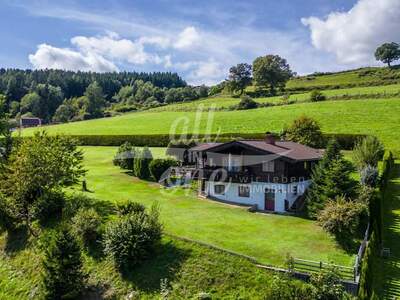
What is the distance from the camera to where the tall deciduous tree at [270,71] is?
120 metres

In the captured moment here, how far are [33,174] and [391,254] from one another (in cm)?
3203

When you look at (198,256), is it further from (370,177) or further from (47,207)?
(370,177)

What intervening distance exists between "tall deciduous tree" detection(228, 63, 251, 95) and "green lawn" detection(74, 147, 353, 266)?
84.9 metres

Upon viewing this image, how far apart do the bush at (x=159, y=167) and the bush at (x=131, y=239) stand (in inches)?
814

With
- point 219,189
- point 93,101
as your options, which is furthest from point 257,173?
point 93,101

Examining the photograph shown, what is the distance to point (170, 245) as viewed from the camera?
3058 cm

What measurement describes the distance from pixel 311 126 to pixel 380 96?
35882mm

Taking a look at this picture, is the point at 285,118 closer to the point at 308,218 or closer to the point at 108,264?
the point at 308,218

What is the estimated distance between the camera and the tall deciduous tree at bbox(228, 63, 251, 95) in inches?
5079

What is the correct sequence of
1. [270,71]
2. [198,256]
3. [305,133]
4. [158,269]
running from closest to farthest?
[198,256] < [158,269] < [305,133] < [270,71]

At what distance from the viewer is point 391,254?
30000 millimetres

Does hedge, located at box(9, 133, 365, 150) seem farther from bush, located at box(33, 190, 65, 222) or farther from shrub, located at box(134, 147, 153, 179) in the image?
bush, located at box(33, 190, 65, 222)

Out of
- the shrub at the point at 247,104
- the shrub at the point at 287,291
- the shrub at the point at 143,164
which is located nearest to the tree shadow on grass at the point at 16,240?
the shrub at the point at 143,164

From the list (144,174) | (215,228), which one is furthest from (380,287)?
(144,174)
